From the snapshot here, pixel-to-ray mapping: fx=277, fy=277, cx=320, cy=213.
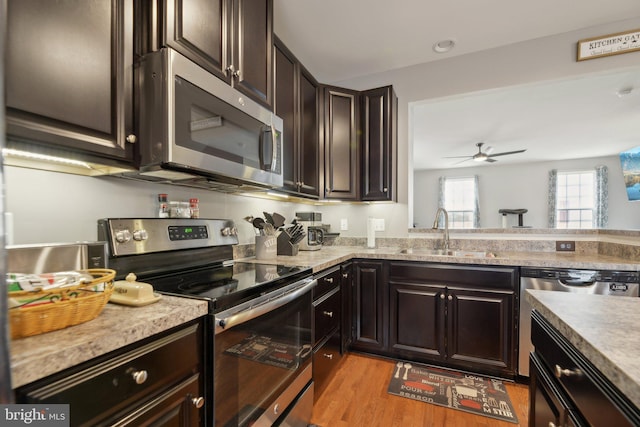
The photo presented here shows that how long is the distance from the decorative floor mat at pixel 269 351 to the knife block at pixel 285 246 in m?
0.68

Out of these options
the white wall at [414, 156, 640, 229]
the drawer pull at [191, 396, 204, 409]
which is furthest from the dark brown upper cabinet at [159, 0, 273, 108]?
the white wall at [414, 156, 640, 229]

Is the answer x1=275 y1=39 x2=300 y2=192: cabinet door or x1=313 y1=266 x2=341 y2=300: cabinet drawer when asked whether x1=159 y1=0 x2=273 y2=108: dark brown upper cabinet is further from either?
x1=313 y1=266 x2=341 y2=300: cabinet drawer

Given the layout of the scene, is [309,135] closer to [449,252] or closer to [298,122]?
[298,122]

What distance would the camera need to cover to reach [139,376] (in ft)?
2.15

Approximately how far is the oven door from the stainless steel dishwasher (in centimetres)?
133

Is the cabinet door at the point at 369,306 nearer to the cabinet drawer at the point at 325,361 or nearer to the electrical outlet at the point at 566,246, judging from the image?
the cabinet drawer at the point at 325,361

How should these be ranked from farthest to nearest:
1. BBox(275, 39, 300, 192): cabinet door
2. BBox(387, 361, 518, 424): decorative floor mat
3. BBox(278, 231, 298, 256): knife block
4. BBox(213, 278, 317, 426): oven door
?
BBox(278, 231, 298, 256): knife block < BBox(275, 39, 300, 192): cabinet door < BBox(387, 361, 518, 424): decorative floor mat < BBox(213, 278, 317, 426): oven door

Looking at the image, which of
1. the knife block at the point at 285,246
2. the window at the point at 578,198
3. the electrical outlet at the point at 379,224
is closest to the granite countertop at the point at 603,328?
the knife block at the point at 285,246

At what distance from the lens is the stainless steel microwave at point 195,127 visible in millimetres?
985

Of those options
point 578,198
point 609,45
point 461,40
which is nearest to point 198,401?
point 461,40

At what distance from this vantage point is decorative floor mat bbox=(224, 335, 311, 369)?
1014 millimetres

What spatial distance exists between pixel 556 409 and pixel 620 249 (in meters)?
1.92

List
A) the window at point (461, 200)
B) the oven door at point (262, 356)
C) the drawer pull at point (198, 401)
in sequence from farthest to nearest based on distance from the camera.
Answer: the window at point (461, 200) < the oven door at point (262, 356) < the drawer pull at point (198, 401)

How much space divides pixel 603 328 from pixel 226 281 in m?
1.19
